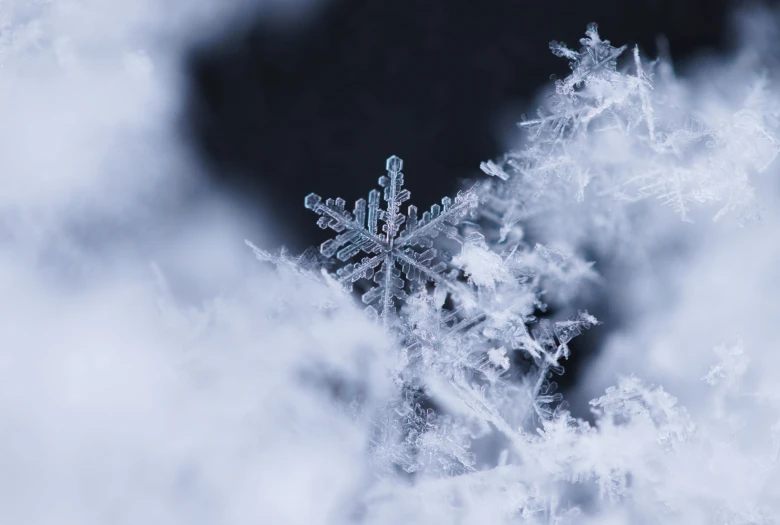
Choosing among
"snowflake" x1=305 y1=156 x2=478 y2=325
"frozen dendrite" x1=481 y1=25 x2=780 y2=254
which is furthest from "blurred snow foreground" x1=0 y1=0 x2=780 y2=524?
"snowflake" x1=305 y1=156 x2=478 y2=325

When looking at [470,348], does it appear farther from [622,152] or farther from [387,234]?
[622,152]

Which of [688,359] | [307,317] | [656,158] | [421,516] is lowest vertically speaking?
[421,516]

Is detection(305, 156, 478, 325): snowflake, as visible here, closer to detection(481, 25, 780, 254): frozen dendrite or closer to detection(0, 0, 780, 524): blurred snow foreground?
detection(0, 0, 780, 524): blurred snow foreground

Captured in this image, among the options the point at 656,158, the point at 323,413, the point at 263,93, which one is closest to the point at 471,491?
the point at 323,413

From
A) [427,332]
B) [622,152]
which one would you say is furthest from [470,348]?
[622,152]

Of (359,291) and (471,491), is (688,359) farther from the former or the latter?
(359,291)

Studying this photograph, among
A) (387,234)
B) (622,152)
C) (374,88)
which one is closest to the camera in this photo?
(387,234)

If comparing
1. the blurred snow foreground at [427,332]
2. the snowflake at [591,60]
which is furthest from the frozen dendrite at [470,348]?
the snowflake at [591,60]
